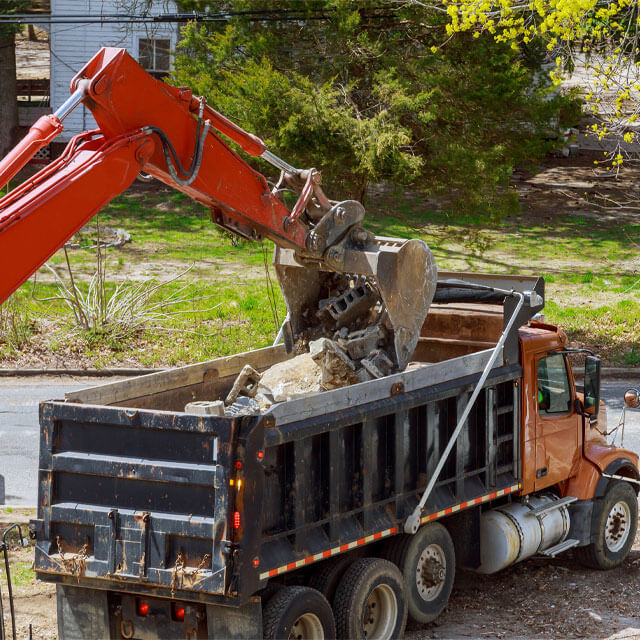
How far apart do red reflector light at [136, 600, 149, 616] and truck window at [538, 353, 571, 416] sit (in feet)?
13.4

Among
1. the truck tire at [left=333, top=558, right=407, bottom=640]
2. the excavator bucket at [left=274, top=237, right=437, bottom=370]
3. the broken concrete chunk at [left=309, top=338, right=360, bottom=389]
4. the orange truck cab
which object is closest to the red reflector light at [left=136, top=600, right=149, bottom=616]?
the truck tire at [left=333, top=558, right=407, bottom=640]

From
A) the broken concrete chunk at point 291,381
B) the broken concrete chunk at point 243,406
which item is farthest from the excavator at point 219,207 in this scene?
the broken concrete chunk at point 243,406

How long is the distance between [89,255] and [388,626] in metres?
18.6

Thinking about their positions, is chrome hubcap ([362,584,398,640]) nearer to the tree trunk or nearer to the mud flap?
the mud flap

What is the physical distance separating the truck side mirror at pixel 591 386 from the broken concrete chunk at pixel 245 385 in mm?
3104

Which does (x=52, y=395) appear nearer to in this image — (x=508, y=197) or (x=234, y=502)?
(x=508, y=197)

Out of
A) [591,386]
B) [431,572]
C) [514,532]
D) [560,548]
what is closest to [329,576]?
[431,572]

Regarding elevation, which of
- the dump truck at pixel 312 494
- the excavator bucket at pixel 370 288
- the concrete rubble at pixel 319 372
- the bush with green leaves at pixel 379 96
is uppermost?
the bush with green leaves at pixel 379 96

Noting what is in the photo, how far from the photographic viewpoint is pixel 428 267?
9227mm

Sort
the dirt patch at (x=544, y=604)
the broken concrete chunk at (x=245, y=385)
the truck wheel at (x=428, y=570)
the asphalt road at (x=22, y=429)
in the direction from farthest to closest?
1. the asphalt road at (x=22, y=429)
2. the broken concrete chunk at (x=245, y=385)
3. the dirt patch at (x=544, y=604)
4. the truck wheel at (x=428, y=570)

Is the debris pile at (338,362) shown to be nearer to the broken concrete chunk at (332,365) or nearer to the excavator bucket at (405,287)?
the broken concrete chunk at (332,365)

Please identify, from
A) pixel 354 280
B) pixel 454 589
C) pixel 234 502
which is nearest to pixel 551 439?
pixel 454 589

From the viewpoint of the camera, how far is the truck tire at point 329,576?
744 cm

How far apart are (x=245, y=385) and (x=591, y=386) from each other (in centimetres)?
331
